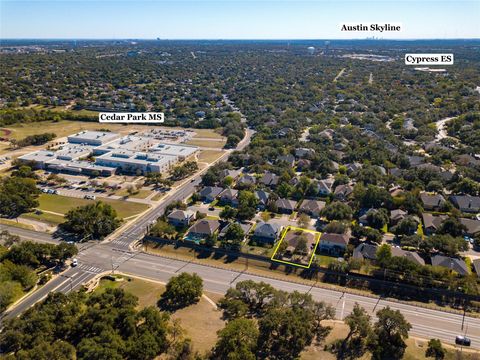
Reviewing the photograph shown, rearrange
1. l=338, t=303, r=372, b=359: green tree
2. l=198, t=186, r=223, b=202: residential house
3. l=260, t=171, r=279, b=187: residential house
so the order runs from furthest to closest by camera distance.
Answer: l=260, t=171, r=279, b=187: residential house
l=198, t=186, r=223, b=202: residential house
l=338, t=303, r=372, b=359: green tree

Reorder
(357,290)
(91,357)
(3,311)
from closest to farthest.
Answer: (91,357) → (3,311) → (357,290)

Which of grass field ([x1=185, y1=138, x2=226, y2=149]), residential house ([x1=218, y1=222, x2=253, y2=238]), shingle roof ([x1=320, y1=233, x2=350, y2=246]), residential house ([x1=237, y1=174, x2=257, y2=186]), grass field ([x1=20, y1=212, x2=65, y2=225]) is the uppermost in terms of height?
grass field ([x1=185, y1=138, x2=226, y2=149])

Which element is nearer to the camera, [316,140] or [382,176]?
[382,176]

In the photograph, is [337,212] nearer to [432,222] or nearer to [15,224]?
[432,222]

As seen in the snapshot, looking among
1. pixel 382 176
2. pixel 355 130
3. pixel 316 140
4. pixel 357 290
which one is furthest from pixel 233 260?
pixel 355 130

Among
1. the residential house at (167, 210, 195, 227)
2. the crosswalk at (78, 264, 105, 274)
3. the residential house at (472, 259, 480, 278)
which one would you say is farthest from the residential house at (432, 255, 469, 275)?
the crosswalk at (78, 264, 105, 274)

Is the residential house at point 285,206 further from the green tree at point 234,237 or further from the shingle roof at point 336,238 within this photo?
the green tree at point 234,237

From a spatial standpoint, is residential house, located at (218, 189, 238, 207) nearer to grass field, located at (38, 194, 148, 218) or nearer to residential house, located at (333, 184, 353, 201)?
grass field, located at (38, 194, 148, 218)

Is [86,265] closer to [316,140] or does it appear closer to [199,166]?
[199,166]
